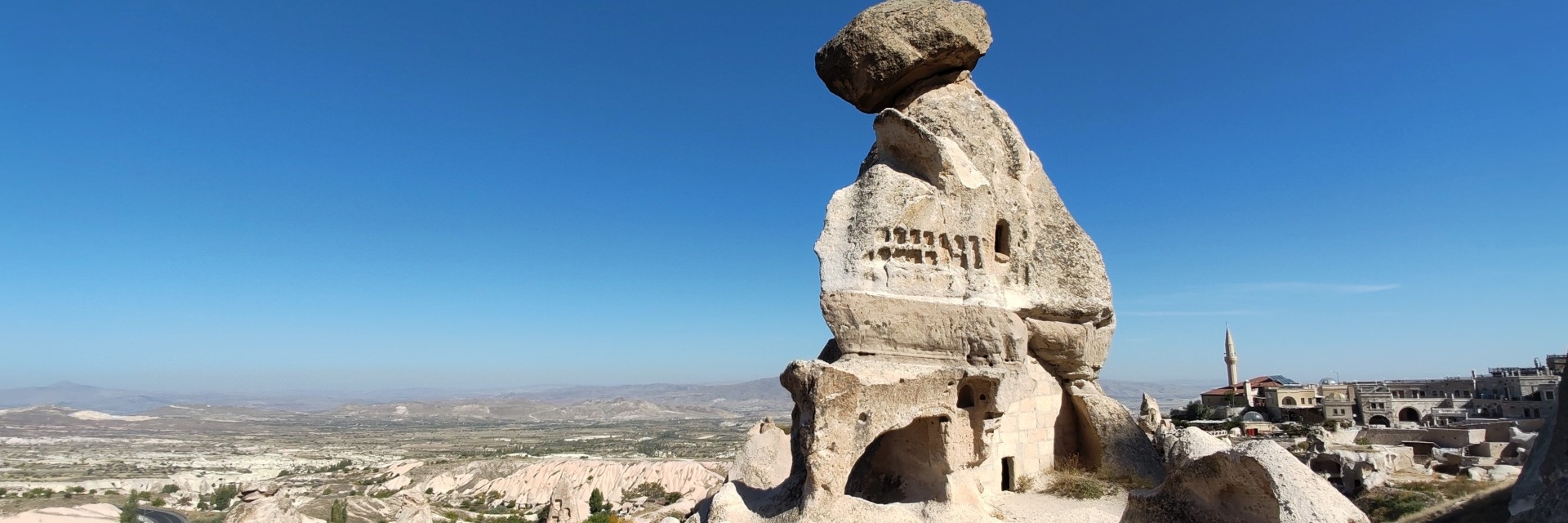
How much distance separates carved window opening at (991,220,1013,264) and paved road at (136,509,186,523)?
59.1m

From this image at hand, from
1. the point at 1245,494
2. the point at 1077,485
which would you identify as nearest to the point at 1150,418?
the point at 1077,485

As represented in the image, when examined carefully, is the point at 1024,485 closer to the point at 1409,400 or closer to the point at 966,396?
the point at 966,396

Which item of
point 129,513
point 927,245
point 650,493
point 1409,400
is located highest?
point 927,245

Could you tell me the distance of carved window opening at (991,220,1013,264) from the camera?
12695 millimetres

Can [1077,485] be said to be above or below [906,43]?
below

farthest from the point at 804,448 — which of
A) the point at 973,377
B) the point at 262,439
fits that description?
the point at 262,439

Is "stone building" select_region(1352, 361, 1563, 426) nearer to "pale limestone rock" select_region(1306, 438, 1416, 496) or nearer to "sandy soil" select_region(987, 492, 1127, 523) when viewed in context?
"pale limestone rock" select_region(1306, 438, 1416, 496)

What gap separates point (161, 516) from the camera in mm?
54500

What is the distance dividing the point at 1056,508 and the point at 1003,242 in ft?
13.6

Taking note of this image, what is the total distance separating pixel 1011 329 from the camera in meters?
11.8

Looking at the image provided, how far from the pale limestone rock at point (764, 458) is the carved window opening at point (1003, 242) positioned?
600 cm

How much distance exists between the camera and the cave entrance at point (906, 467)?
10.3m

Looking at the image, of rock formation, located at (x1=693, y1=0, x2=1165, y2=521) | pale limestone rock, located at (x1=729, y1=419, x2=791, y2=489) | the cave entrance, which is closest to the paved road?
pale limestone rock, located at (x1=729, y1=419, x2=791, y2=489)

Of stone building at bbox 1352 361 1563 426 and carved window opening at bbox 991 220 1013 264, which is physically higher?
carved window opening at bbox 991 220 1013 264
